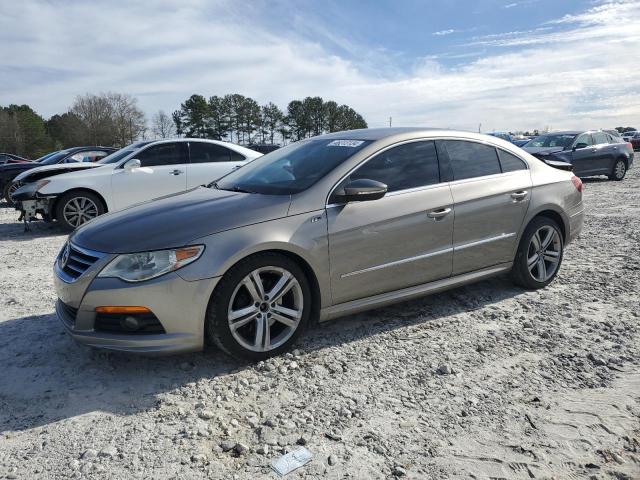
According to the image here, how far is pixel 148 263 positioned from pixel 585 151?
48.4 ft

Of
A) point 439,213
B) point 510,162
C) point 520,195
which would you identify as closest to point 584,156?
point 510,162

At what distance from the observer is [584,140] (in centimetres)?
1452

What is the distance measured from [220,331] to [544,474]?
74.6 inches

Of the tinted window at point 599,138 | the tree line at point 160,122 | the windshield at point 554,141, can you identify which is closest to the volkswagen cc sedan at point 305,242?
the windshield at point 554,141

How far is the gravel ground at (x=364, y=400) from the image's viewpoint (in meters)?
2.31

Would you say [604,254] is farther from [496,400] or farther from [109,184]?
[109,184]

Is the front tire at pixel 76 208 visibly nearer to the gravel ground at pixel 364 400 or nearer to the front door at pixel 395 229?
the gravel ground at pixel 364 400

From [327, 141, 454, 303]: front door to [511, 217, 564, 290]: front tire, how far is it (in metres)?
0.97

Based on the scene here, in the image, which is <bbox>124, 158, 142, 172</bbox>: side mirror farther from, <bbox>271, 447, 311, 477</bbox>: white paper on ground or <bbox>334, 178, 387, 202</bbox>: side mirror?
<bbox>271, 447, 311, 477</bbox>: white paper on ground

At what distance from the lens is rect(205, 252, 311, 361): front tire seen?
10.1 ft

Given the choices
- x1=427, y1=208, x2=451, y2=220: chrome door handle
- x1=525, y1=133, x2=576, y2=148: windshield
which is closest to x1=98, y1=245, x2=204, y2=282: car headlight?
x1=427, y1=208, x2=451, y2=220: chrome door handle

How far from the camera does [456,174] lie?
4172mm

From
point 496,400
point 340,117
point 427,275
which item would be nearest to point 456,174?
point 427,275

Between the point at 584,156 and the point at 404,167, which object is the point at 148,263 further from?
the point at 584,156
